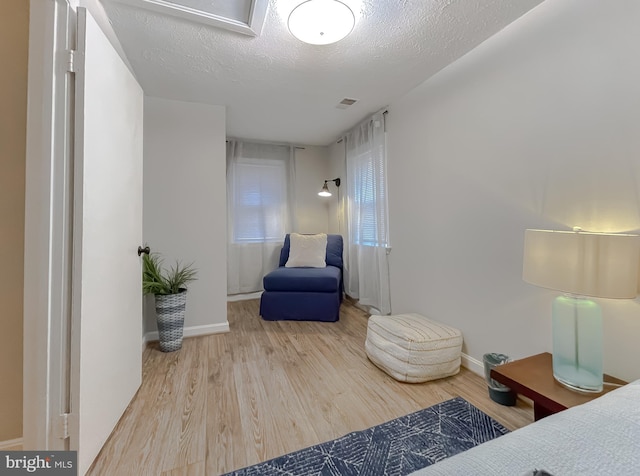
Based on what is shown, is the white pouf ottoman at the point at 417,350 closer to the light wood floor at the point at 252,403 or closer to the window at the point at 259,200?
the light wood floor at the point at 252,403

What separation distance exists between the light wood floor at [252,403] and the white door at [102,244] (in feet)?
0.55

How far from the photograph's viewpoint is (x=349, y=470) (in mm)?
1139

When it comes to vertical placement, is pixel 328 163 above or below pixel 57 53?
above

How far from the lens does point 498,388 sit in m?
1.56

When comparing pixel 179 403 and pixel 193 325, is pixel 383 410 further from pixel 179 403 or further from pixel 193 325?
pixel 193 325

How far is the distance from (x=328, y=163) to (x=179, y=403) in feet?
11.9

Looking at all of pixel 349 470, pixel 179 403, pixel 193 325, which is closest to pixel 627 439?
pixel 349 470

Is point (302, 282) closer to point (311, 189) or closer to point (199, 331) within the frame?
point (199, 331)

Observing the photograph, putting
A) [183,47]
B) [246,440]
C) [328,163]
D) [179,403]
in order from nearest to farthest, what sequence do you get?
[246,440] → [179,403] → [183,47] → [328,163]

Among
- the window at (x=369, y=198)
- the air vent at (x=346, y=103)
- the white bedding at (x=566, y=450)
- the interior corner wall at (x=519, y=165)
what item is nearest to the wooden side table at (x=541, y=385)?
the interior corner wall at (x=519, y=165)

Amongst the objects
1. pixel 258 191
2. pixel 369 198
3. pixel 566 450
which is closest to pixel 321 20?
pixel 566 450

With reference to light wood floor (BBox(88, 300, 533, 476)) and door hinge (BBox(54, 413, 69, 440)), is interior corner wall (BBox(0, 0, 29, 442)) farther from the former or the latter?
light wood floor (BBox(88, 300, 533, 476))

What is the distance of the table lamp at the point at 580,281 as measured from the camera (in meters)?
1.00

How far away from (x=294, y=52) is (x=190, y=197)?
61.9 inches
